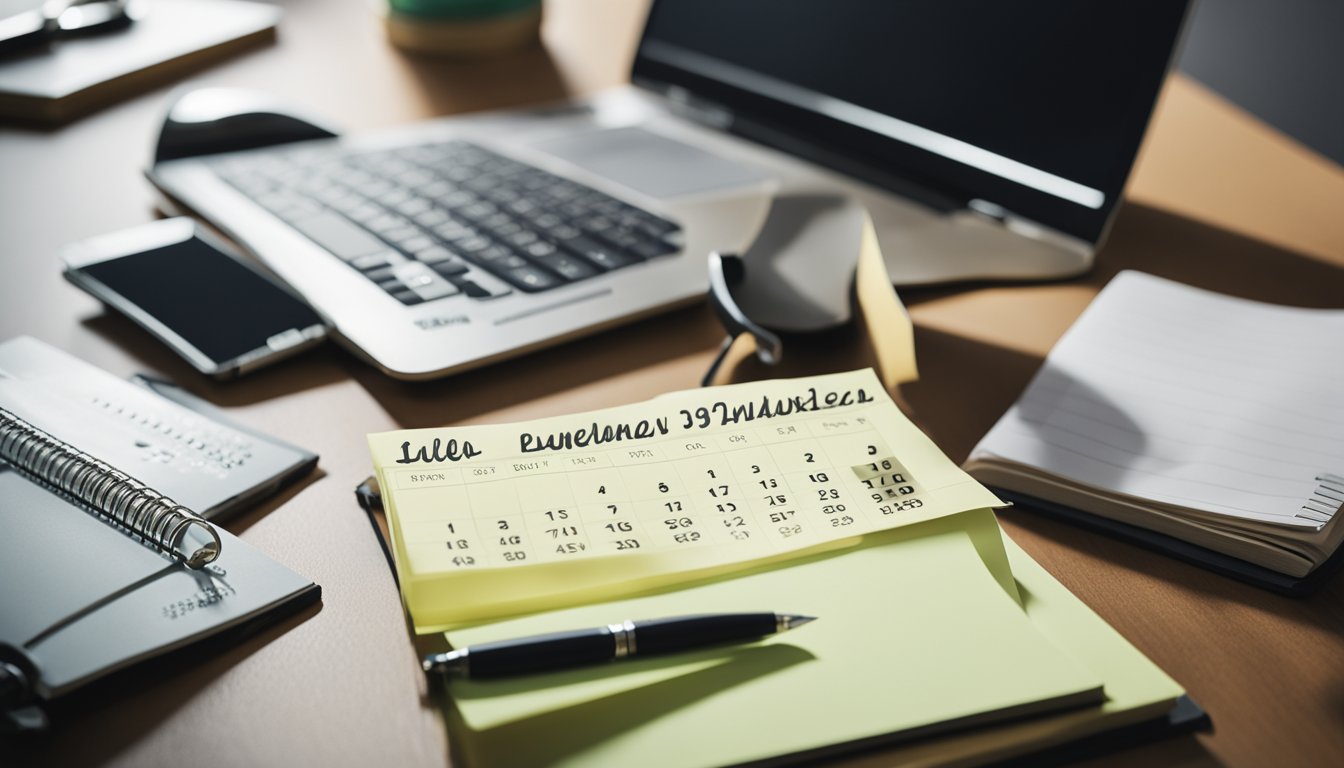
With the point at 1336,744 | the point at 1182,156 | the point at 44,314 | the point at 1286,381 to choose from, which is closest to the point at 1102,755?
the point at 1336,744

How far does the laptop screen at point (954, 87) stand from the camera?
741 mm

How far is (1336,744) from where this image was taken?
1.40 ft

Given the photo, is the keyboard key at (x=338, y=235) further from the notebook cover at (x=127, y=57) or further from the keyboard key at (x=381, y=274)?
the notebook cover at (x=127, y=57)

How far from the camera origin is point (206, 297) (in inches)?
26.6

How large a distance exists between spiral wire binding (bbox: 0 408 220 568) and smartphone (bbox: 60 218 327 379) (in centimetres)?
12

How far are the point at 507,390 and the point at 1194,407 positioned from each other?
391 millimetres

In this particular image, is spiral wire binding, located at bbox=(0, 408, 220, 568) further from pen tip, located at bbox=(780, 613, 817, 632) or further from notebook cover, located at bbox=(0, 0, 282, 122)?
notebook cover, located at bbox=(0, 0, 282, 122)

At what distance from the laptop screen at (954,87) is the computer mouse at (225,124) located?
0.36 m

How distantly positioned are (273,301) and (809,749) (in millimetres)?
453

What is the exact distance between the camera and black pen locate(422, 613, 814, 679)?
40 centimetres

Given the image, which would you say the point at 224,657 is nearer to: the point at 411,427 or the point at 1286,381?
the point at 411,427

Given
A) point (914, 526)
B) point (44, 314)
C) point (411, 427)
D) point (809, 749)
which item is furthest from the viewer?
point (44, 314)

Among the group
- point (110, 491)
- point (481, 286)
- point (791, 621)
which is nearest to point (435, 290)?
point (481, 286)

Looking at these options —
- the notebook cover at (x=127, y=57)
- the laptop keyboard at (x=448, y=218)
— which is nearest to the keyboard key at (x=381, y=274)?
the laptop keyboard at (x=448, y=218)
